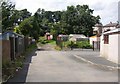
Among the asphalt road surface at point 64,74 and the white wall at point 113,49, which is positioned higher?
the white wall at point 113,49

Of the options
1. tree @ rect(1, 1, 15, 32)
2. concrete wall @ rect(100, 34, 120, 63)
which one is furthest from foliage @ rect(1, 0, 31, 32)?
concrete wall @ rect(100, 34, 120, 63)

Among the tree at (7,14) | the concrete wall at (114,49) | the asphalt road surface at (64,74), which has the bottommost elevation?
the asphalt road surface at (64,74)

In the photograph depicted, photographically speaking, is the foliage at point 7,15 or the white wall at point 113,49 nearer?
the foliage at point 7,15

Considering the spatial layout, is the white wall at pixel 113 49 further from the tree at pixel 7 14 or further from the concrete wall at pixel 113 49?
the tree at pixel 7 14

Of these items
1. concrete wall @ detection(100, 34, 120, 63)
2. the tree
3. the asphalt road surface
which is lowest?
the asphalt road surface

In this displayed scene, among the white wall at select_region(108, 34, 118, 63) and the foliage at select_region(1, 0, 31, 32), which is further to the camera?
the white wall at select_region(108, 34, 118, 63)

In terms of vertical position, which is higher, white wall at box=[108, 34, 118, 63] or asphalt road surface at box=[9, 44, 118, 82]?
white wall at box=[108, 34, 118, 63]

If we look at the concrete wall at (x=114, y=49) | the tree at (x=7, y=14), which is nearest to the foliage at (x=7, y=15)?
the tree at (x=7, y=14)

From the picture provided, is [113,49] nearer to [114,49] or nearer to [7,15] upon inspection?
[114,49]

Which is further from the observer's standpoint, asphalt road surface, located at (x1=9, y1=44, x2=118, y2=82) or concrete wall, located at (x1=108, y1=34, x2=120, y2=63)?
concrete wall, located at (x1=108, y1=34, x2=120, y2=63)

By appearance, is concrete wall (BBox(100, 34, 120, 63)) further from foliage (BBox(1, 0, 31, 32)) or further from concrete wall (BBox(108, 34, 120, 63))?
foliage (BBox(1, 0, 31, 32))

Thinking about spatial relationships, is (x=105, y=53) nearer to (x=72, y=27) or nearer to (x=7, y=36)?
(x=7, y=36)

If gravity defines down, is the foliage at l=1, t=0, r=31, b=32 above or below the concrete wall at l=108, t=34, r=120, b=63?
above

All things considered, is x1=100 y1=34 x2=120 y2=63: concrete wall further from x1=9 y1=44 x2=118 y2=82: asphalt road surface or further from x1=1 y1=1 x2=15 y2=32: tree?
x1=1 y1=1 x2=15 y2=32: tree
